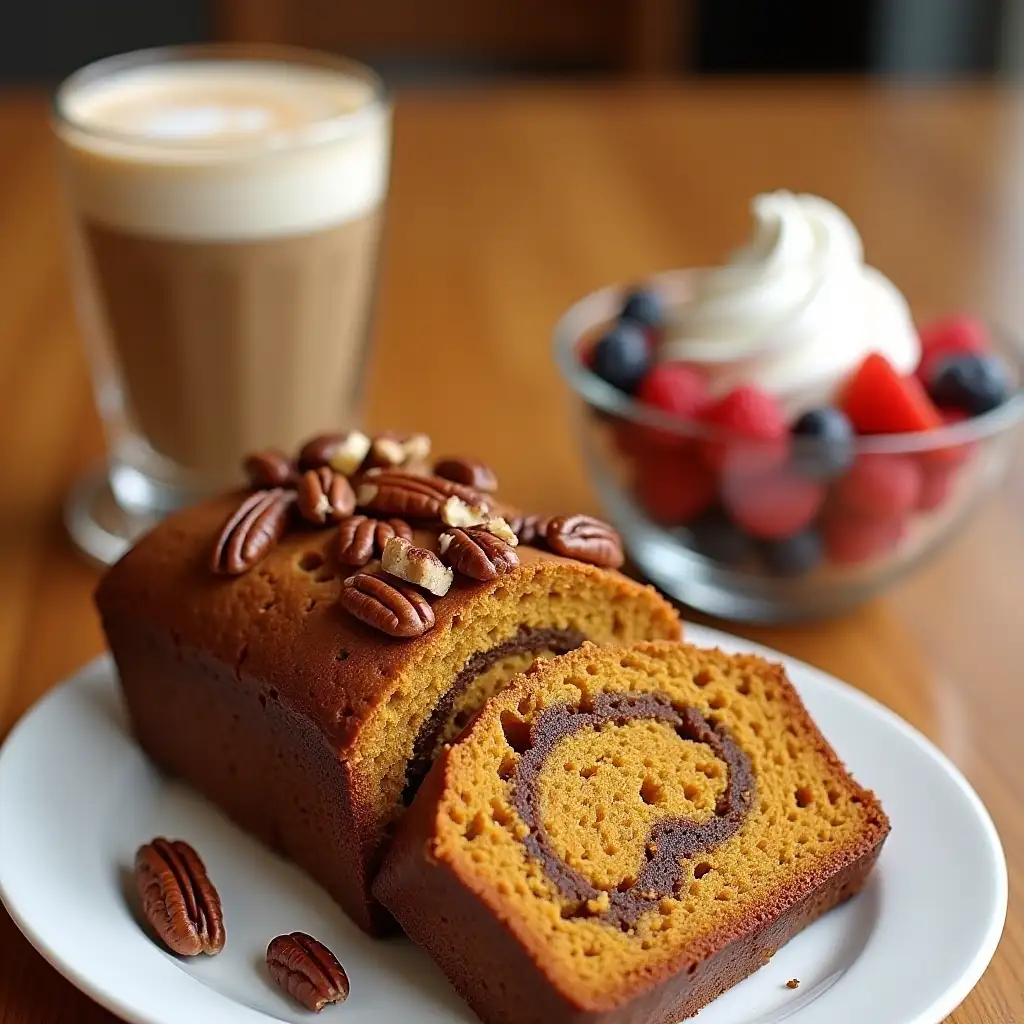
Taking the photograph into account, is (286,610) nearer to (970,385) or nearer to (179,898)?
(179,898)

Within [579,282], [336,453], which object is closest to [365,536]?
[336,453]

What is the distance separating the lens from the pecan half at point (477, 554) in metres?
1.20

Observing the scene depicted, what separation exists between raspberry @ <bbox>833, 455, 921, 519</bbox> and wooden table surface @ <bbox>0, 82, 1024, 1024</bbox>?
0.58ft

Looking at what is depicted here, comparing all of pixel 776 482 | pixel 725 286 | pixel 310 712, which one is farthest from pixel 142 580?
pixel 725 286

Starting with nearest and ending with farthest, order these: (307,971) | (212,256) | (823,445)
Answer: (307,971)
(823,445)
(212,256)

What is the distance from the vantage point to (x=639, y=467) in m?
1.67

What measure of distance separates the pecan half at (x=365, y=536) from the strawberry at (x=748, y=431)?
423 millimetres

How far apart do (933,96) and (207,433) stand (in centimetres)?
216

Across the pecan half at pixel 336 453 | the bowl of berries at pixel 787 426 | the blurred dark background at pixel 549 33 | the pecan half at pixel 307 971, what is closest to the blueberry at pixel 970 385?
the bowl of berries at pixel 787 426

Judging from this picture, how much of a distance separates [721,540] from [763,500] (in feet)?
0.27

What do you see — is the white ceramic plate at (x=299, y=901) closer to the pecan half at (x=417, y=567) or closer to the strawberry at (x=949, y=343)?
the pecan half at (x=417, y=567)

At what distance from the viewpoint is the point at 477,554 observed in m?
1.20

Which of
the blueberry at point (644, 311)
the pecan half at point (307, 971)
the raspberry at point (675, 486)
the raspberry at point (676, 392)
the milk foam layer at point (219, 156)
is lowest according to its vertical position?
the pecan half at point (307, 971)

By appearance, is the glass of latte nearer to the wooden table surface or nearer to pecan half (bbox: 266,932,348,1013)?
the wooden table surface
